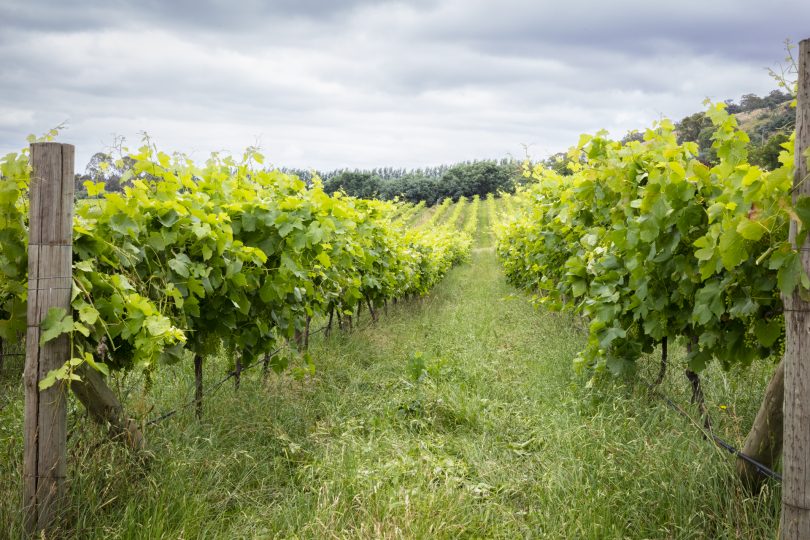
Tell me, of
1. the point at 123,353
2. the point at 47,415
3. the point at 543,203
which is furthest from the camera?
the point at 543,203

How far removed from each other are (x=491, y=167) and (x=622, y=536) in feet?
299

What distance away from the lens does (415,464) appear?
3.94 metres

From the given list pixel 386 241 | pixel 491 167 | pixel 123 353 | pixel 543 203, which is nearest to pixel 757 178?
pixel 123 353

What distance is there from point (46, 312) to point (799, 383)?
10.3ft

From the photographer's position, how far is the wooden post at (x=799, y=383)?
2.16 meters

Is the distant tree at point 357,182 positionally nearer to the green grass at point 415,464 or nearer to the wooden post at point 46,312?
the green grass at point 415,464

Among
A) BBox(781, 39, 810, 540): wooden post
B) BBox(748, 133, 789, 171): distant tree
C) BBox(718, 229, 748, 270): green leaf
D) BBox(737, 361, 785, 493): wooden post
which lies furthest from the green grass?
BBox(748, 133, 789, 171): distant tree

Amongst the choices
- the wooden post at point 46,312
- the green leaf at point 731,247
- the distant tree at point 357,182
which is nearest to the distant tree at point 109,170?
the wooden post at point 46,312

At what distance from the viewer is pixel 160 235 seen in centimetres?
364

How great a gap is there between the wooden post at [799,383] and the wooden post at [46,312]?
3.06 metres

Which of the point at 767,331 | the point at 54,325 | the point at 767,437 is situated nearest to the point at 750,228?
the point at 767,331

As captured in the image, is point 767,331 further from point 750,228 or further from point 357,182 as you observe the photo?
point 357,182

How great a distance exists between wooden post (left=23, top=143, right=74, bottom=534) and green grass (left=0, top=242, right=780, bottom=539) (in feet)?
0.43

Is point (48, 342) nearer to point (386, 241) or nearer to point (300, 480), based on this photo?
point (300, 480)
